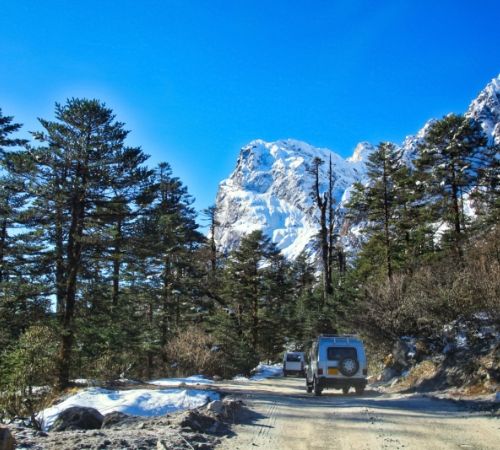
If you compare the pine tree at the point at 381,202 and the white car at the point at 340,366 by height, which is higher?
the pine tree at the point at 381,202

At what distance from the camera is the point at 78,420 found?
8.62 meters

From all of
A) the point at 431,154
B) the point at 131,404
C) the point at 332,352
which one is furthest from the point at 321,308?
the point at 131,404

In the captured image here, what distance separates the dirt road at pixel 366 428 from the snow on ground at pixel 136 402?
140 cm

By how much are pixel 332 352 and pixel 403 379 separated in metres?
4.42

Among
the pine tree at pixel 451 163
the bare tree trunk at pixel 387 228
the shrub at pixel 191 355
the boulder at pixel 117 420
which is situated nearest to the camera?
the boulder at pixel 117 420

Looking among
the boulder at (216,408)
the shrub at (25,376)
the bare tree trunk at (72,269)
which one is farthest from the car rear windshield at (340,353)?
the shrub at (25,376)

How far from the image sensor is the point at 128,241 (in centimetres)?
1888

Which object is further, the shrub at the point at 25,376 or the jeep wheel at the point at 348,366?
the jeep wheel at the point at 348,366

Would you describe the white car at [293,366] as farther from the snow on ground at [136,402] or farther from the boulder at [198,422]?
the boulder at [198,422]

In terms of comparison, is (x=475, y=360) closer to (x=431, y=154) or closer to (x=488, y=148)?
(x=431, y=154)

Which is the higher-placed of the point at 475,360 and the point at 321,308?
the point at 321,308

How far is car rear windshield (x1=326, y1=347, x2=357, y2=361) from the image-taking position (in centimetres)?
1716

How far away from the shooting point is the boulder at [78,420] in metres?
8.55

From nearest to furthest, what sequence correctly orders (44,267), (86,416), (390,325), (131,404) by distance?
(86,416), (131,404), (44,267), (390,325)
